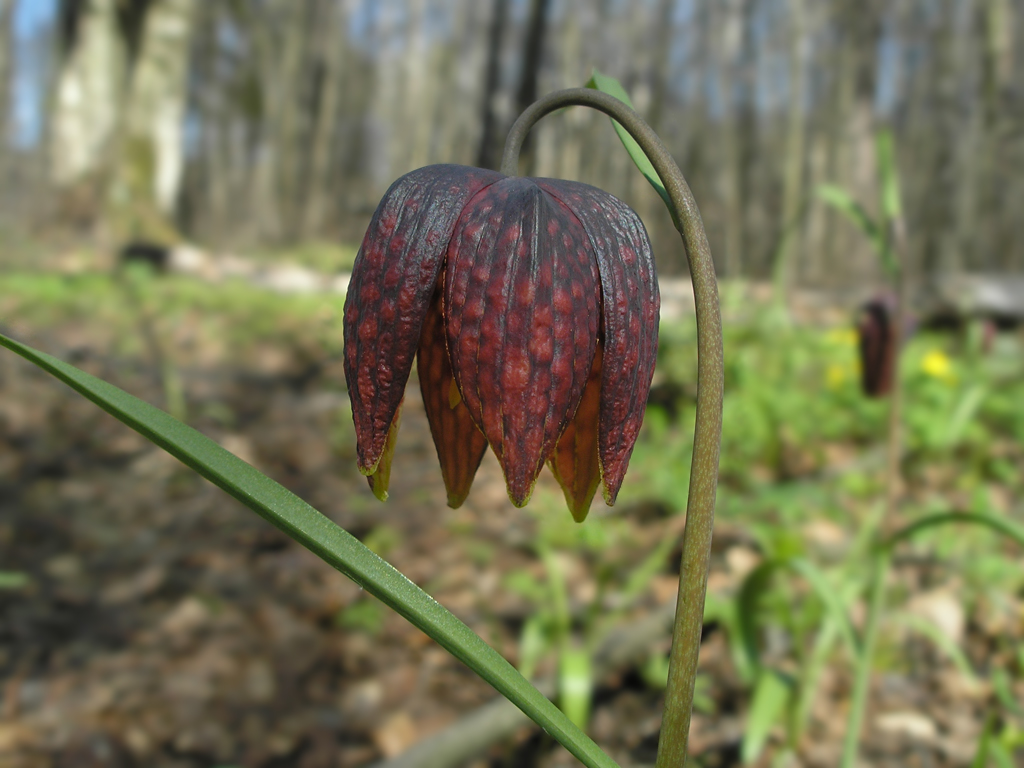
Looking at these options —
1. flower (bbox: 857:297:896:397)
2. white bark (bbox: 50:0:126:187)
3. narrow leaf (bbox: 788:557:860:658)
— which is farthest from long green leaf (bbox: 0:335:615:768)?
white bark (bbox: 50:0:126:187)

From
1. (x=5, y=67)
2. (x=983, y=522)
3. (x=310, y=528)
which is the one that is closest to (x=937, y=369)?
(x=983, y=522)

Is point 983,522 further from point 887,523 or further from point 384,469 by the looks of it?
point 384,469

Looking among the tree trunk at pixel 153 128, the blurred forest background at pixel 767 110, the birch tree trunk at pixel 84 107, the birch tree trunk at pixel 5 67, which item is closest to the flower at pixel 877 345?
the blurred forest background at pixel 767 110

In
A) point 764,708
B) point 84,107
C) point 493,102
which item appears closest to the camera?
point 764,708

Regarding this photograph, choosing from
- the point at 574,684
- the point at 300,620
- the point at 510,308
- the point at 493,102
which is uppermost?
the point at 493,102

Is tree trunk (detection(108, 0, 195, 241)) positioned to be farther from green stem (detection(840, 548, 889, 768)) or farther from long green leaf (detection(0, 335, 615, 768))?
long green leaf (detection(0, 335, 615, 768))

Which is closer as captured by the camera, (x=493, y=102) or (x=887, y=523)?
(x=887, y=523)

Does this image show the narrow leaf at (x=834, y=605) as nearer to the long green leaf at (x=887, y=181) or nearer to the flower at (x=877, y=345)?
the long green leaf at (x=887, y=181)
